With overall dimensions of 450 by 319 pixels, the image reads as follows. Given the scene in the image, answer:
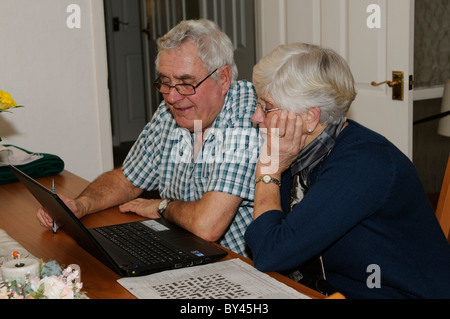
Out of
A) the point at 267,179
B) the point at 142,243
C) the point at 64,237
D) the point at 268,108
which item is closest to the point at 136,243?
the point at 142,243

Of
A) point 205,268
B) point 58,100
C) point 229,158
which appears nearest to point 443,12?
point 58,100

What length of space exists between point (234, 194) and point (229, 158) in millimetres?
116

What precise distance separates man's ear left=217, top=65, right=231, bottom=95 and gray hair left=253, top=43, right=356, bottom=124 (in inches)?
15.3

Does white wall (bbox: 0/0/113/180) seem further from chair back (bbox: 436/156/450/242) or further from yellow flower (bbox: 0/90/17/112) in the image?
chair back (bbox: 436/156/450/242)

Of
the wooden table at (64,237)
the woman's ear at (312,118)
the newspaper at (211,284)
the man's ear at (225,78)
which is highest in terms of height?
the man's ear at (225,78)

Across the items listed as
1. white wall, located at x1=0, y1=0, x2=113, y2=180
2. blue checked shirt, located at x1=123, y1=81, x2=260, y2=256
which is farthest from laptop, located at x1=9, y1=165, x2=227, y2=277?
white wall, located at x1=0, y1=0, x2=113, y2=180

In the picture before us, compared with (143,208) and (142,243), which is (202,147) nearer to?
(143,208)

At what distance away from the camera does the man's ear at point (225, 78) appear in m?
1.90

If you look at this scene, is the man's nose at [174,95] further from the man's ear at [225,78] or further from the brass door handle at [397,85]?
the brass door handle at [397,85]

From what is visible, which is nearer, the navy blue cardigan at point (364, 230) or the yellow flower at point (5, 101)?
the navy blue cardigan at point (364, 230)

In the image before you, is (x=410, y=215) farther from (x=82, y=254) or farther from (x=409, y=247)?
(x=82, y=254)

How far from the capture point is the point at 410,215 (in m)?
1.47

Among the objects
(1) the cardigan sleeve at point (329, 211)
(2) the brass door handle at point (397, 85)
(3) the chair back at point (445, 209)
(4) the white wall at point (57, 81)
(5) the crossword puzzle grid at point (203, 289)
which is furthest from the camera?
(4) the white wall at point (57, 81)

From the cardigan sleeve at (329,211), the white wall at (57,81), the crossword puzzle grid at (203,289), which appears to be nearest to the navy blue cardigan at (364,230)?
the cardigan sleeve at (329,211)
